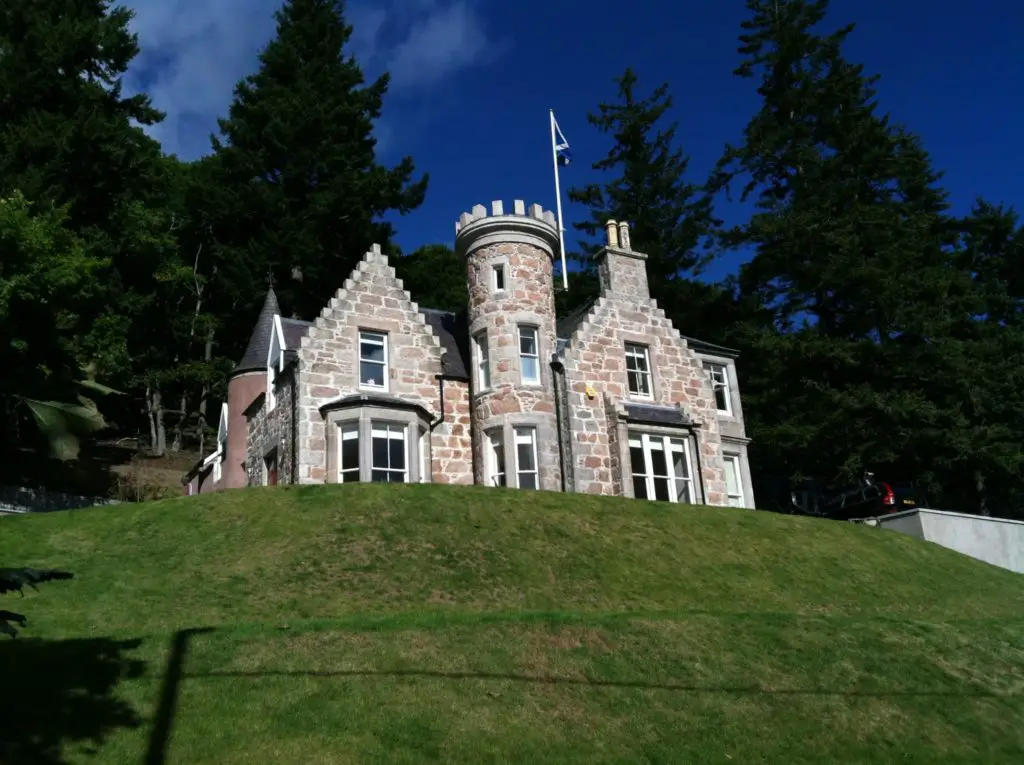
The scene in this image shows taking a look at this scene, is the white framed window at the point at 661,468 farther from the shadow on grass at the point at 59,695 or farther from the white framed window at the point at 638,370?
the shadow on grass at the point at 59,695

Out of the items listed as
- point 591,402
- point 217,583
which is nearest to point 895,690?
point 217,583

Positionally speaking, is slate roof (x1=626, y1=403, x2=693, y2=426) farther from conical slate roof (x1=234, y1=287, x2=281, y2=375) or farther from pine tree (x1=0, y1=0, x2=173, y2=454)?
pine tree (x1=0, y1=0, x2=173, y2=454)

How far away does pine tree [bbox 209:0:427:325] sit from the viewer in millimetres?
46812

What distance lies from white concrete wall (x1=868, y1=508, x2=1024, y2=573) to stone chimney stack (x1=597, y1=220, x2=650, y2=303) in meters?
11.3

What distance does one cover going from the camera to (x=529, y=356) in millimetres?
28672

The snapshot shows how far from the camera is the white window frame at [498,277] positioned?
29.2 m

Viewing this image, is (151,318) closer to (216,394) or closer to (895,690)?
(216,394)

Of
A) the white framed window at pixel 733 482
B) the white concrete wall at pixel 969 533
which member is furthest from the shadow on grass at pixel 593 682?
the white framed window at pixel 733 482

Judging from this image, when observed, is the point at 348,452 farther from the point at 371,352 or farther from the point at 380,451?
the point at 371,352

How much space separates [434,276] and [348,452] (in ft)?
115

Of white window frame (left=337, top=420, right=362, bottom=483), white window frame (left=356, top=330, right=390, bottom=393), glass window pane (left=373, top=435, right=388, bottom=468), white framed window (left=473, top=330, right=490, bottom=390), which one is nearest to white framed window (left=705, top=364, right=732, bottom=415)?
white framed window (left=473, top=330, right=490, bottom=390)

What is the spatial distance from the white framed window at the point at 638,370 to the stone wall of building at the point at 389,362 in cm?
578

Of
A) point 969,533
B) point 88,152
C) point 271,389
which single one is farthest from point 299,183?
point 969,533

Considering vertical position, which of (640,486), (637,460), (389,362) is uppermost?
(389,362)
